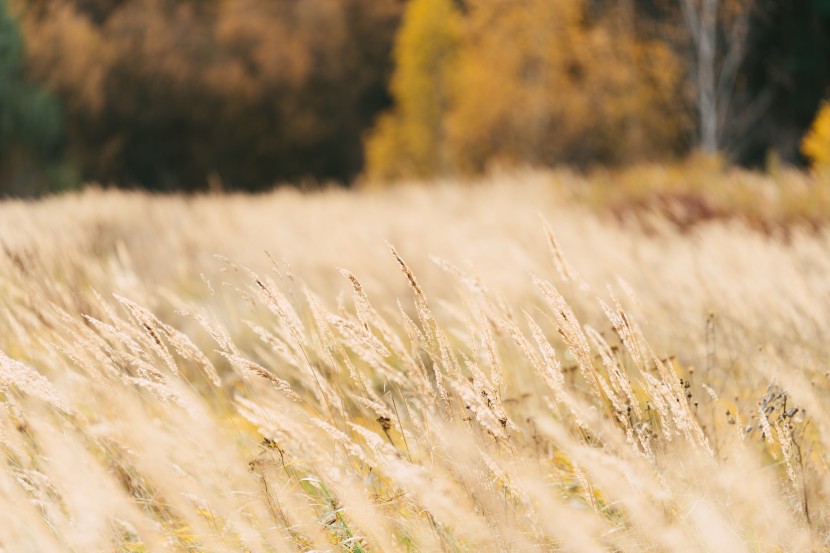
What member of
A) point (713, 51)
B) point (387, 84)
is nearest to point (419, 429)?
point (713, 51)

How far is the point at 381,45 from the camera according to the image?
85.5 ft

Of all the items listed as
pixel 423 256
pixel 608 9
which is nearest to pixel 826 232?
pixel 423 256

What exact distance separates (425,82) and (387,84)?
9.54 metres

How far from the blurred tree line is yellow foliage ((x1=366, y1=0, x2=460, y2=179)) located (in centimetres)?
4

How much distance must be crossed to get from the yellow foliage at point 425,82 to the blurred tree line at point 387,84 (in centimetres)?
4

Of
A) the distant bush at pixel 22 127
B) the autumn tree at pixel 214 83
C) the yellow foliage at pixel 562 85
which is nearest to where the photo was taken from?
the yellow foliage at pixel 562 85

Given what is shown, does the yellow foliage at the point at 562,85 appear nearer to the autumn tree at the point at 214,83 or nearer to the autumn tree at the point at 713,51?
→ the autumn tree at the point at 713,51

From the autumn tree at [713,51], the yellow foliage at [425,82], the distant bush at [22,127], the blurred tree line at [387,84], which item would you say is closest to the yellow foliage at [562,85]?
the blurred tree line at [387,84]

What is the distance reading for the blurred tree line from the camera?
45.4 ft

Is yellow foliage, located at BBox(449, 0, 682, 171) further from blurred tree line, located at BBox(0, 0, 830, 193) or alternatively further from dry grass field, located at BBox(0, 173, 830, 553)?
dry grass field, located at BBox(0, 173, 830, 553)

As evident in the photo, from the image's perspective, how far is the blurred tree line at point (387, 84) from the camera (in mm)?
13836

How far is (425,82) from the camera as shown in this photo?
17.0 m

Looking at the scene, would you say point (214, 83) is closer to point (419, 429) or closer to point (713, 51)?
point (713, 51)

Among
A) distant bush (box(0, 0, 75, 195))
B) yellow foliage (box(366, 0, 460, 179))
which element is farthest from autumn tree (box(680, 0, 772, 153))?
distant bush (box(0, 0, 75, 195))
